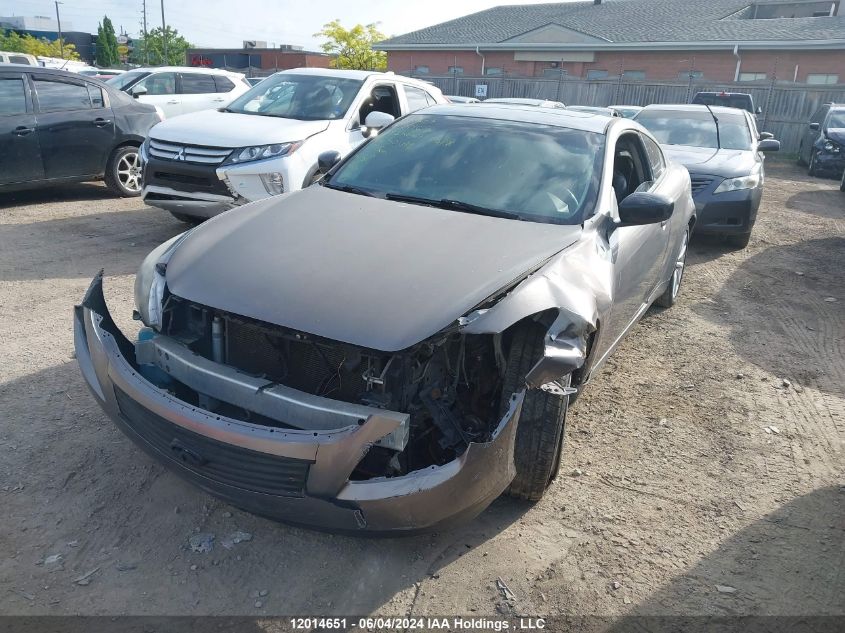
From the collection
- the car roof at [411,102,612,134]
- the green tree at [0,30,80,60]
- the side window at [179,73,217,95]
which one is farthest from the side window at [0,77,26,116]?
the green tree at [0,30,80,60]

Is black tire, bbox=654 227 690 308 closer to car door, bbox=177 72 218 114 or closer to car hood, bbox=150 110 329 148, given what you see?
car hood, bbox=150 110 329 148

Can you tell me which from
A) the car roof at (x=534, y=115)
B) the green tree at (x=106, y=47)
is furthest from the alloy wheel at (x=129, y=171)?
the green tree at (x=106, y=47)

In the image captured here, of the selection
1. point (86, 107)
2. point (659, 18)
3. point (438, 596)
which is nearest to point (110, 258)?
point (86, 107)

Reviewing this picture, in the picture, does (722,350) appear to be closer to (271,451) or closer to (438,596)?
(438,596)

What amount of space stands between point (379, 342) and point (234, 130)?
203 inches

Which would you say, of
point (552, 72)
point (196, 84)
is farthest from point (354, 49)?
point (196, 84)

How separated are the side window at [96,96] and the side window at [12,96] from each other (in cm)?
83

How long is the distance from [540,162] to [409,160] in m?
0.79

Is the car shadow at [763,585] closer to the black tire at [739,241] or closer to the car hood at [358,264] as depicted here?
the car hood at [358,264]

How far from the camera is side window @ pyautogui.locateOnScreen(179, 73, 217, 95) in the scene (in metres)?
12.9

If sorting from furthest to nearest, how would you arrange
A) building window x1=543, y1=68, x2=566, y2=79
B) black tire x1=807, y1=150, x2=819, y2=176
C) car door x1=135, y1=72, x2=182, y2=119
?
1. building window x1=543, y1=68, x2=566, y2=79
2. black tire x1=807, y1=150, x2=819, y2=176
3. car door x1=135, y1=72, x2=182, y2=119

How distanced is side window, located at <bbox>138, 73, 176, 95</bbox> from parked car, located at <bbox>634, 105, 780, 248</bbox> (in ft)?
27.5

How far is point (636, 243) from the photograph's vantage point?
417cm

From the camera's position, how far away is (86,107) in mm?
8750
